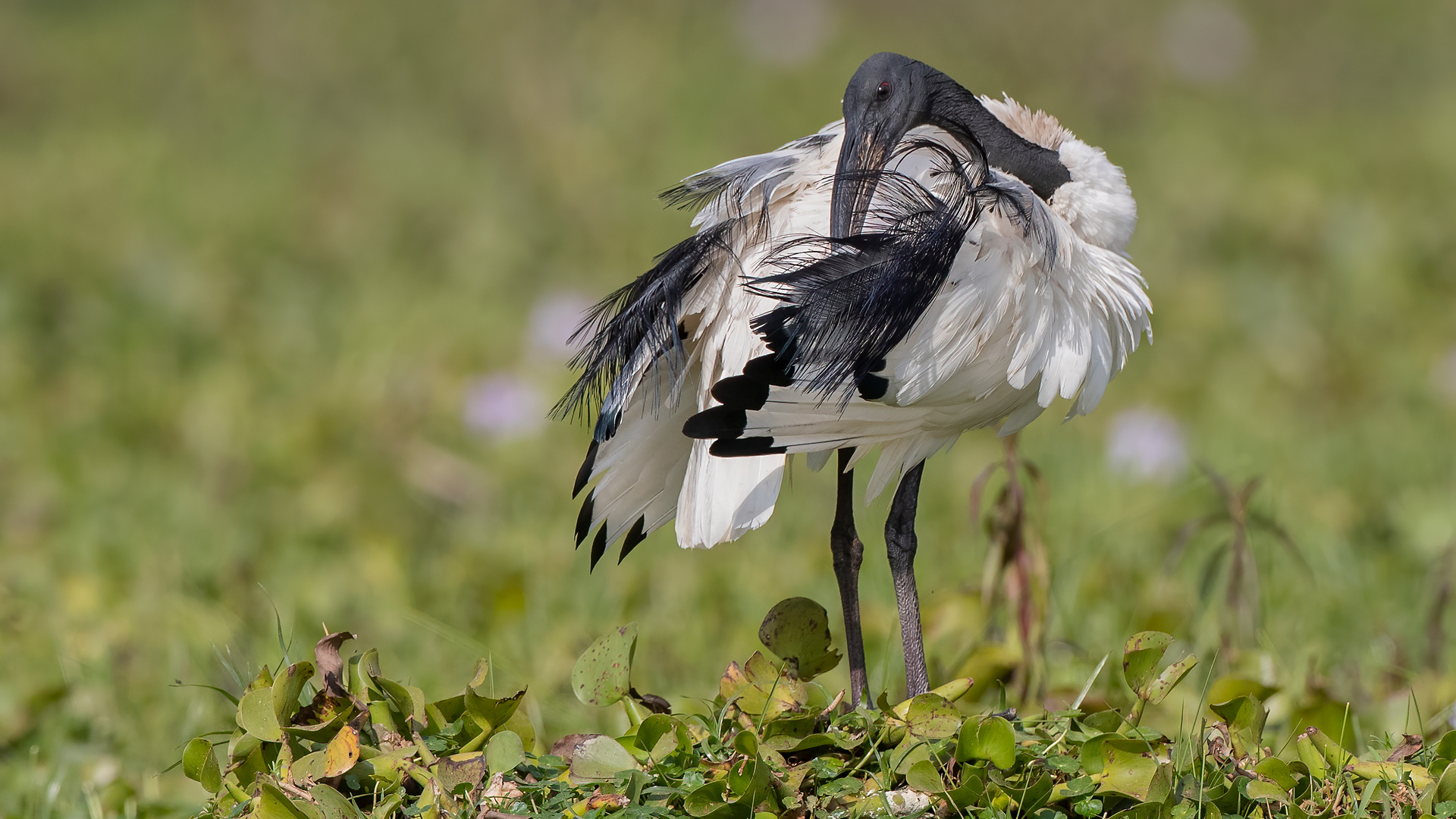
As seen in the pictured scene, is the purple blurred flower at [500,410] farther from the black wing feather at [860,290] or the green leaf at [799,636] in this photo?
the black wing feather at [860,290]

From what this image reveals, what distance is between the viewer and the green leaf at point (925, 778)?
192 cm

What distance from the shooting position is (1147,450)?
4.73 metres

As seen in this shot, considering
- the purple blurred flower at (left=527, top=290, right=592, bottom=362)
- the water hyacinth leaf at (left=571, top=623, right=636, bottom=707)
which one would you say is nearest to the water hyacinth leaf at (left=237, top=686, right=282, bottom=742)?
the water hyacinth leaf at (left=571, top=623, right=636, bottom=707)

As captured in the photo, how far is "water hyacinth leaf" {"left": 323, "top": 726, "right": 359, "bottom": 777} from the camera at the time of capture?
191 centimetres

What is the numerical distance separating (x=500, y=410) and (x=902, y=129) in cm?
309

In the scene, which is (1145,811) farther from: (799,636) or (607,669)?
(607,669)

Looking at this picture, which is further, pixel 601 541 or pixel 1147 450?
pixel 1147 450

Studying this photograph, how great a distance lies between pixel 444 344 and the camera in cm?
588

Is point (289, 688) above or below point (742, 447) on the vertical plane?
below

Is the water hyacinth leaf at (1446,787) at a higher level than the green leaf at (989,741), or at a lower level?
lower

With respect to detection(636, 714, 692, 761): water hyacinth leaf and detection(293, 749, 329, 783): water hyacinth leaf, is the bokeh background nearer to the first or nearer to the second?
detection(293, 749, 329, 783): water hyacinth leaf

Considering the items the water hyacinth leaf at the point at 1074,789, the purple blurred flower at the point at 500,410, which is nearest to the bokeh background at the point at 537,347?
the purple blurred flower at the point at 500,410

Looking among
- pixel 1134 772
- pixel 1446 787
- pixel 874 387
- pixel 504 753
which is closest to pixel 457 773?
pixel 504 753

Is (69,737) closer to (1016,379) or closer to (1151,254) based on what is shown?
(1016,379)
